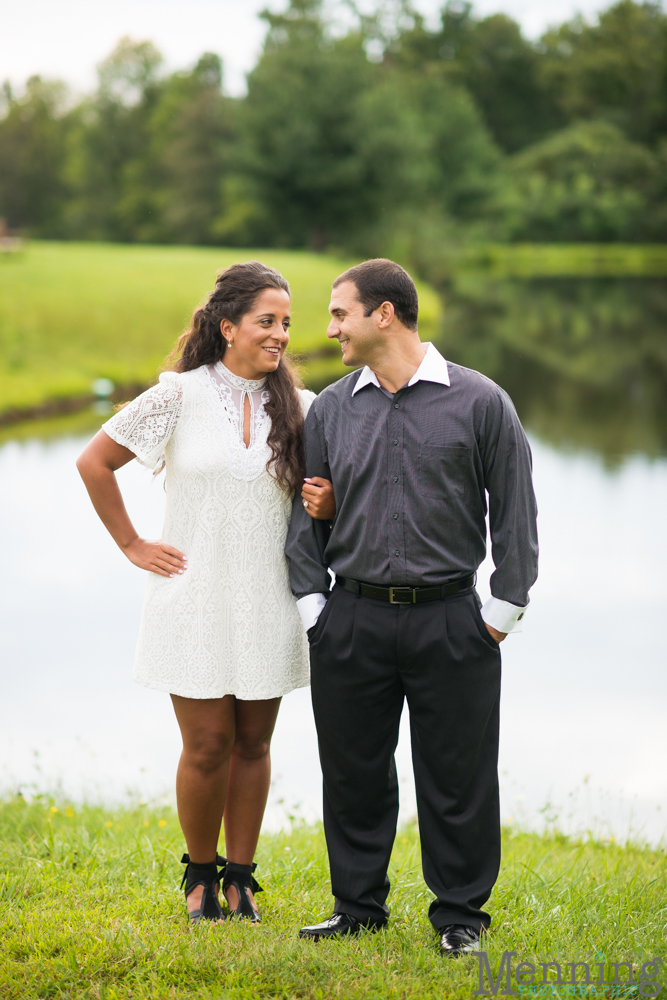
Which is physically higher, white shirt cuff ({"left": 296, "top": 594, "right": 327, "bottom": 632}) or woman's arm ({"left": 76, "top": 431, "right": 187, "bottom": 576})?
woman's arm ({"left": 76, "top": 431, "right": 187, "bottom": 576})

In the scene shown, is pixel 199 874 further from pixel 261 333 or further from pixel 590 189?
pixel 590 189

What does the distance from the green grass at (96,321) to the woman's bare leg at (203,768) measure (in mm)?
11748

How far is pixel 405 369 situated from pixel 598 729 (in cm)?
345

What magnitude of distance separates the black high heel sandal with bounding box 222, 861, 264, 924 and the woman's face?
5.04ft

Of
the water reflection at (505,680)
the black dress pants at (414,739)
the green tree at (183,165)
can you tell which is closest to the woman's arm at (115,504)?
the black dress pants at (414,739)

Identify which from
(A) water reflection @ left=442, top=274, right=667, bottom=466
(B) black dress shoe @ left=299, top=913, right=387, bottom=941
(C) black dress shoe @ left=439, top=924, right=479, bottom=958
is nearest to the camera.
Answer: (C) black dress shoe @ left=439, top=924, right=479, bottom=958

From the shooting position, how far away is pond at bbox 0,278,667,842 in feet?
16.5

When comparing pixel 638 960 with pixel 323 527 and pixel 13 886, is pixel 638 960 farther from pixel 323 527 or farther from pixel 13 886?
pixel 13 886

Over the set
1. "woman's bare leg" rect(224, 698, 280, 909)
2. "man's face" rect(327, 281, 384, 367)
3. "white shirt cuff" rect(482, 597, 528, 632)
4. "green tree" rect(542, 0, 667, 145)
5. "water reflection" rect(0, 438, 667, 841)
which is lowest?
"water reflection" rect(0, 438, 667, 841)

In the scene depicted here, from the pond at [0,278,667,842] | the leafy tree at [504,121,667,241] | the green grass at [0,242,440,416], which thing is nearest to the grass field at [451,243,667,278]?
the leafy tree at [504,121,667,241]

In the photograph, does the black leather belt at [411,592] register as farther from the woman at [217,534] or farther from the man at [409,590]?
the woman at [217,534]

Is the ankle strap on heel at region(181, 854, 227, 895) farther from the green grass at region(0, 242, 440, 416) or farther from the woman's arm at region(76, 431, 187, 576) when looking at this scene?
the green grass at region(0, 242, 440, 416)

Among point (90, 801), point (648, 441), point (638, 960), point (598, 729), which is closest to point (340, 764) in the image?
point (638, 960)

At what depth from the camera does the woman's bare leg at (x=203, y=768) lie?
9.93 feet
